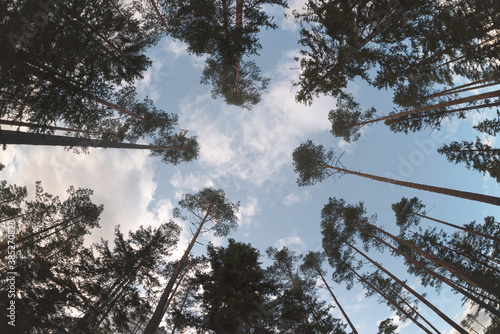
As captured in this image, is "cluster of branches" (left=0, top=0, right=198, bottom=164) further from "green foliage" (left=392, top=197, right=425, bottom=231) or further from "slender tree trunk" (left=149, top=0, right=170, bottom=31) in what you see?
"green foliage" (left=392, top=197, right=425, bottom=231)

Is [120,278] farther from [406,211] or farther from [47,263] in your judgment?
[406,211]

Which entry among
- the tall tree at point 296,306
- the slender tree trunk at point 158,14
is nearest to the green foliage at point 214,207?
the tall tree at point 296,306

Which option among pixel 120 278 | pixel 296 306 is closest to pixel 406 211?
pixel 296 306

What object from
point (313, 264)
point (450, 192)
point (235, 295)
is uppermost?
point (313, 264)

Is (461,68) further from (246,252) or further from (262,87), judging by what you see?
(246,252)

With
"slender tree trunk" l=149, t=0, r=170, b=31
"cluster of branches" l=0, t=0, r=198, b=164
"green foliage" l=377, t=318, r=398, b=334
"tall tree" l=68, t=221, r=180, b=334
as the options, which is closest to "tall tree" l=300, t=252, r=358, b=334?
"green foliage" l=377, t=318, r=398, b=334

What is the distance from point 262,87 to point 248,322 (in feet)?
46.3

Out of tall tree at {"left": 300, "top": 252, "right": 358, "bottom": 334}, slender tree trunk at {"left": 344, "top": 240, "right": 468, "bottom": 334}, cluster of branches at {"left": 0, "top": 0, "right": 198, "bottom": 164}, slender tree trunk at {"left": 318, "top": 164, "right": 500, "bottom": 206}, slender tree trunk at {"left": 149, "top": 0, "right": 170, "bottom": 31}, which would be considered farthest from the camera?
tall tree at {"left": 300, "top": 252, "right": 358, "bottom": 334}

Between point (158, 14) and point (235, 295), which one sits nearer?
point (235, 295)

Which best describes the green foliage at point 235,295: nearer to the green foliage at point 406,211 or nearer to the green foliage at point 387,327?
the green foliage at point 387,327

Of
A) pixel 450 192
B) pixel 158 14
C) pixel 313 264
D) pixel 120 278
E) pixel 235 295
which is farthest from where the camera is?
pixel 313 264

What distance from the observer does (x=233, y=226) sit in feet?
56.4

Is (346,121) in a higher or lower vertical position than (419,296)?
higher

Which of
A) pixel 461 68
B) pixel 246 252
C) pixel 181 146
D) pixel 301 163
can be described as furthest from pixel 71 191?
pixel 461 68
